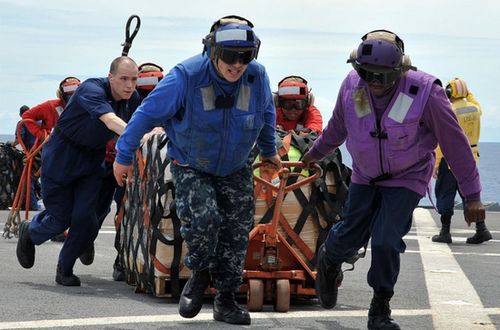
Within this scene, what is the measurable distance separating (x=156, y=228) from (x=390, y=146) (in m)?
2.14

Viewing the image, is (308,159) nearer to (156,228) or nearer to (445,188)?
(156,228)

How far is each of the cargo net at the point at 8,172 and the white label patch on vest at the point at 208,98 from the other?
49.6 feet

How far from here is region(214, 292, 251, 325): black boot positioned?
8.54 meters

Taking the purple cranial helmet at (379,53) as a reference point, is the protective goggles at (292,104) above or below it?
below

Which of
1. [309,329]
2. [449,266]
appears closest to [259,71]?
[309,329]

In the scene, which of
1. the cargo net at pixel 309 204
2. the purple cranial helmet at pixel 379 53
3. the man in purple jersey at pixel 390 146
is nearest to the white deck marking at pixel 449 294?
the man in purple jersey at pixel 390 146

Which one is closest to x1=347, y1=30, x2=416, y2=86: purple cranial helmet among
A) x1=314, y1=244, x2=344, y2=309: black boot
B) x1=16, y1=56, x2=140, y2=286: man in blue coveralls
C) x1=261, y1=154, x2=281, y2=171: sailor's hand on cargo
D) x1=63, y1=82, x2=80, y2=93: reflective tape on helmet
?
x1=261, y1=154, x2=281, y2=171: sailor's hand on cargo

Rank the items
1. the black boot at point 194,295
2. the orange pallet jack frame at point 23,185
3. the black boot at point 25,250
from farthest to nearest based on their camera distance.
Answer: the orange pallet jack frame at point 23,185 < the black boot at point 25,250 < the black boot at point 194,295

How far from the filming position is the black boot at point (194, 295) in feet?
27.5

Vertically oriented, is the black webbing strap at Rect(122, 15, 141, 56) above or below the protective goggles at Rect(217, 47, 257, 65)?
above

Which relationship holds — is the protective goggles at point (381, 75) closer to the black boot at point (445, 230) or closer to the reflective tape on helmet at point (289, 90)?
the reflective tape on helmet at point (289, 90)

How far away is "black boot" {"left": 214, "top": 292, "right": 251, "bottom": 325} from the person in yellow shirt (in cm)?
816

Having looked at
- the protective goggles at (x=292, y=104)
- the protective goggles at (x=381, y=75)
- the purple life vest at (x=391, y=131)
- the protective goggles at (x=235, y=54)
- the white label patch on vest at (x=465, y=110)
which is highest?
the white label patch on vest at (x=465, y=110)

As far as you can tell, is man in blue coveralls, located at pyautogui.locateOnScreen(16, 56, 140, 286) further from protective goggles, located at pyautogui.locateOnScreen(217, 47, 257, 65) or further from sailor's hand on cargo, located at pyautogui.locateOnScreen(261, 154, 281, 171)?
protective goggles, located at pyautogui.locateOnScreen(217, 47, 257, 65)
